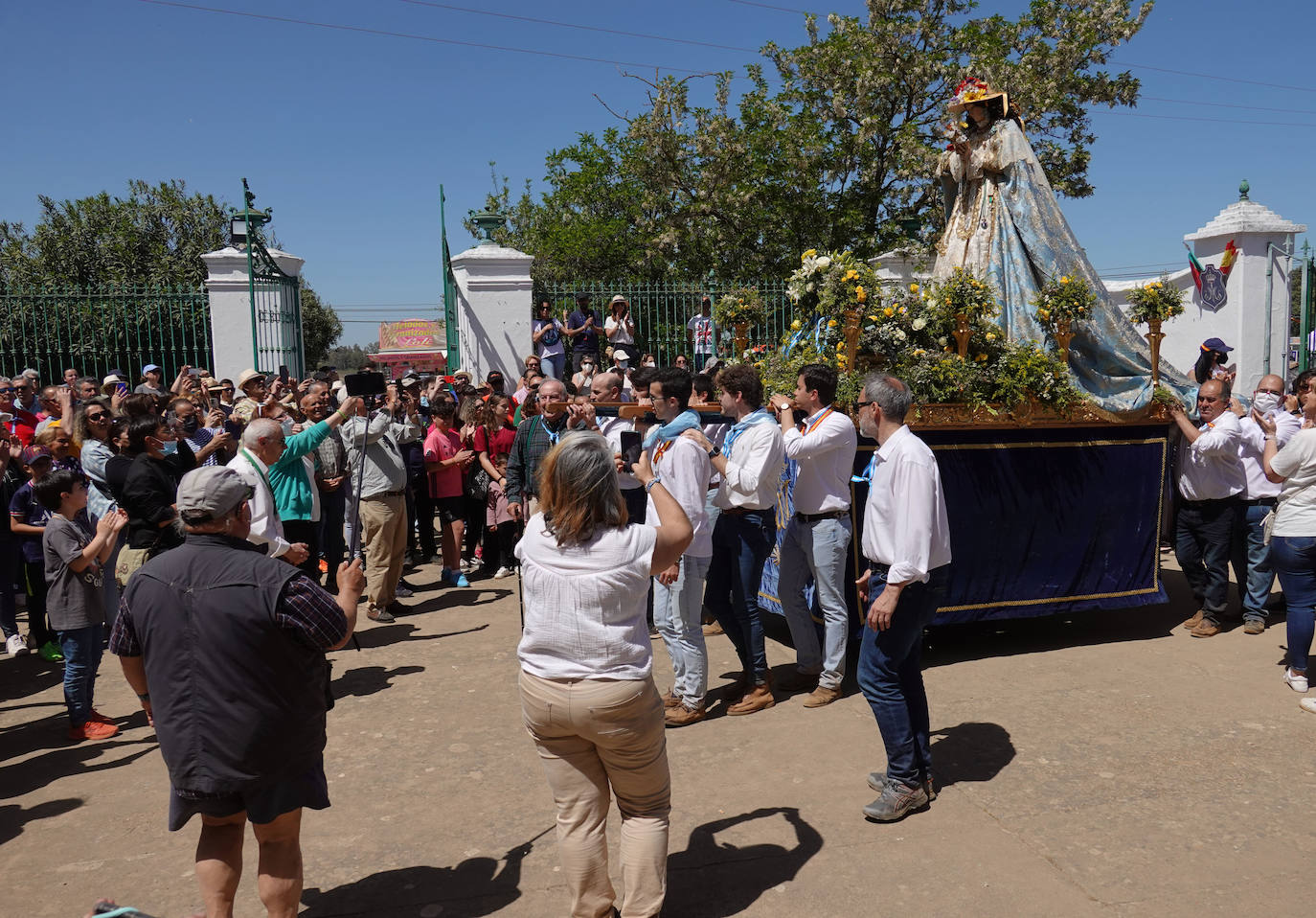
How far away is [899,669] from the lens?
13.5ft

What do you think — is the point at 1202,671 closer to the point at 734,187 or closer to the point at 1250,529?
the point at 1250,529

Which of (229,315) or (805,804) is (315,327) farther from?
(805,804)

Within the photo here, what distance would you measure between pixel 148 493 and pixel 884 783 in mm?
3922

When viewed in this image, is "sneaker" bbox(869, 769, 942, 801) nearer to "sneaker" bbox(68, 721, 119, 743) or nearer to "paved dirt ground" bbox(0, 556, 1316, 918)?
"paved dirt ground" bbox(0, 556, 1316, 918)

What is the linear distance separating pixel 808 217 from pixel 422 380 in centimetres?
1048

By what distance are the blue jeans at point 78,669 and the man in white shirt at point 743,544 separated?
333 cm

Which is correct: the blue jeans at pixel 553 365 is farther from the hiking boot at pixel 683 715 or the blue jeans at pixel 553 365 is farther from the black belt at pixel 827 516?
the hiking boot at pixel 683 715

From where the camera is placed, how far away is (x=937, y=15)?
60.5ft

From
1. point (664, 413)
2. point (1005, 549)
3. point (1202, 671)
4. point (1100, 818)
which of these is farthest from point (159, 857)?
point (1202, 671)

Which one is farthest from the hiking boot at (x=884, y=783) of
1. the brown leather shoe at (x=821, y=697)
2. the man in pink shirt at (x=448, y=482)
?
the man in pink shirt at (x=448, y=482)

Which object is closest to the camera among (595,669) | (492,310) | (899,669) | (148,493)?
(595,669)

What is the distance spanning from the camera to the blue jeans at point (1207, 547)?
6699mm

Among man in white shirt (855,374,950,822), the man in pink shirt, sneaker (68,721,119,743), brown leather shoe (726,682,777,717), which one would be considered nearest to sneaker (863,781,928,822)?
man in white shirt (855,374,950,822)

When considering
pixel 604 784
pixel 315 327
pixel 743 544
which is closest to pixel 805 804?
pixel 604 784
